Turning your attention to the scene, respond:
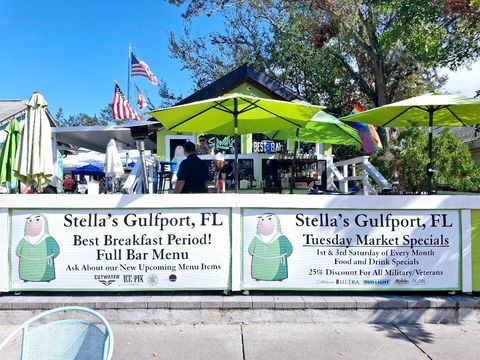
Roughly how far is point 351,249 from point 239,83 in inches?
316

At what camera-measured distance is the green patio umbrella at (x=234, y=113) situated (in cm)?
539

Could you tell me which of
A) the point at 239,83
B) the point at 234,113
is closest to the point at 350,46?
the point at 239,83

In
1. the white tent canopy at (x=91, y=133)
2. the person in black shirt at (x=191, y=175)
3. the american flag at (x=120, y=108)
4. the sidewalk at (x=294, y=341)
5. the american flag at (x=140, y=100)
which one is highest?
the american flag at (x=140, y=100)

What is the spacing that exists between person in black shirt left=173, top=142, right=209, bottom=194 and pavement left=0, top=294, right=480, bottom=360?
6.33ft

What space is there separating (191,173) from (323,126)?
369 cm

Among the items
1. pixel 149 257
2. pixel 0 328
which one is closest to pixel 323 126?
pixel 149 257

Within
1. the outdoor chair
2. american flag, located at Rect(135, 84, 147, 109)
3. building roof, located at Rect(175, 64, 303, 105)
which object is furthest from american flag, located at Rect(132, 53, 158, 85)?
the outdoor chair

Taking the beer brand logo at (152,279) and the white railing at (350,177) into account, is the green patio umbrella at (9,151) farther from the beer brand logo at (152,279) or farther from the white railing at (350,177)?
the white railing at (350,177)

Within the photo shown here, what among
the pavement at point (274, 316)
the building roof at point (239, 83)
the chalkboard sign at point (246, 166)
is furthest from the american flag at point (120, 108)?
the pavement at point (274, 316)

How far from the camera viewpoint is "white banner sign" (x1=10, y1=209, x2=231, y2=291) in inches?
181

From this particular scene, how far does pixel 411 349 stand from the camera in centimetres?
386

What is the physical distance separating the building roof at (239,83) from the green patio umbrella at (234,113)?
434 cm

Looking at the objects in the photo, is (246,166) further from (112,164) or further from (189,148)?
(189,148)

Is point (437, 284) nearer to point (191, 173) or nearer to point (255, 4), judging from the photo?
point (191, 173)
